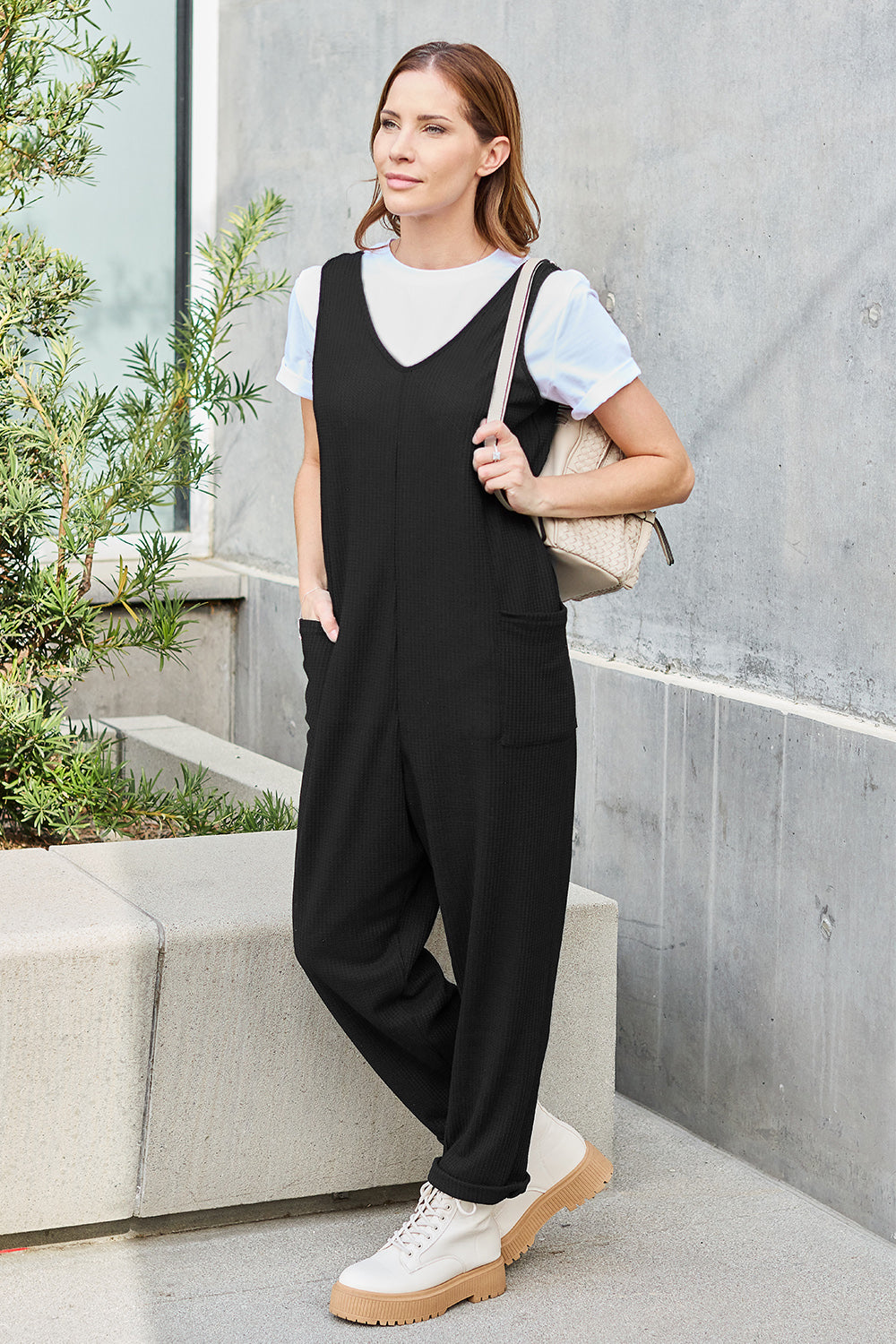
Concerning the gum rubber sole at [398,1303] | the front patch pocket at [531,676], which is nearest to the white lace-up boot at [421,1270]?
the gum rubber sole at [398,1303]

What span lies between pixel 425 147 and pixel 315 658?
82cm

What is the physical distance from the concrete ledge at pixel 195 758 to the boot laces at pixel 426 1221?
1.54 meters

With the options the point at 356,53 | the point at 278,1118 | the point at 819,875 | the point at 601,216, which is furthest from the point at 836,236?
the point at 356,53

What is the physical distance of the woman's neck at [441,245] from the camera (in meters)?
2.51

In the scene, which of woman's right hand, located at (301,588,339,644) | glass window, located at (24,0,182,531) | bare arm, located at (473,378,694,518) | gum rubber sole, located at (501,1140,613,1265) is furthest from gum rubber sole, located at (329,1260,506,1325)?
glass window, located at (24,0,182,531)

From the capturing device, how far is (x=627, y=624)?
3959 millimetres

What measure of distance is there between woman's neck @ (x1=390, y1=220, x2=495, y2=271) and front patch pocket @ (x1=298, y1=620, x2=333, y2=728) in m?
0.60

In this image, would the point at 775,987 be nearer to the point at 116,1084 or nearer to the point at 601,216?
the point at 116,1084

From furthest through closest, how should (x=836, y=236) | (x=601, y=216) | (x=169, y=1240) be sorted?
(x=601, y=216) < (x=836, y=236) < (x=169, y=1240)

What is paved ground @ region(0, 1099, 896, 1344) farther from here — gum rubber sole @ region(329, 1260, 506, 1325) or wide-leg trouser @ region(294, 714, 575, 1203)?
wide-leg trouser @ region(294, 714, 575, 1203)

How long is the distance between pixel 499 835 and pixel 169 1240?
42.4 inches

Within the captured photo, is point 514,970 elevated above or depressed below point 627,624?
below

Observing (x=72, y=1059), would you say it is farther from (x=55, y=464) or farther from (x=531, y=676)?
(x=55, y=464)

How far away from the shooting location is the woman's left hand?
2348 mm
